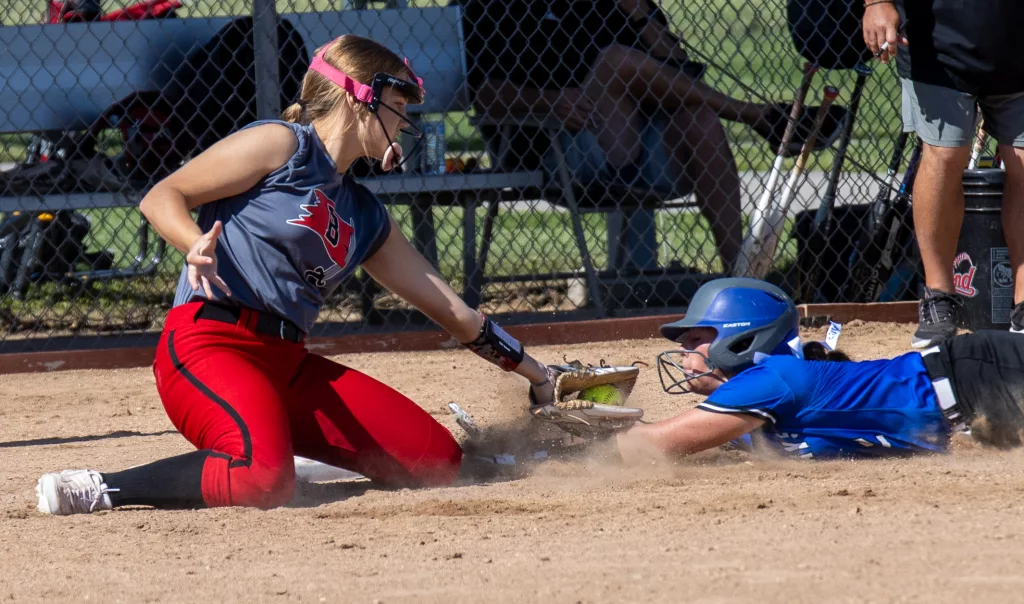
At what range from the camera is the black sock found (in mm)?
3041

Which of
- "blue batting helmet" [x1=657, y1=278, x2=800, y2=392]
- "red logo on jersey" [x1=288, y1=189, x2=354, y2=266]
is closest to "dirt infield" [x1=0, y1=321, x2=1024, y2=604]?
"blue batting helmet" [x1=657, y1=278, x2=800, y2=392]

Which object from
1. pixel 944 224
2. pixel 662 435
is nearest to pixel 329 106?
pixel 662 435

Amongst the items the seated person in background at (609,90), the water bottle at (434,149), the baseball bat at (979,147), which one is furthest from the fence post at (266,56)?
the baseball bat at (979,147)

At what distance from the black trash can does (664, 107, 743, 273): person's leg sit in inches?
52.0

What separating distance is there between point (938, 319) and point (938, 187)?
0.50 meters

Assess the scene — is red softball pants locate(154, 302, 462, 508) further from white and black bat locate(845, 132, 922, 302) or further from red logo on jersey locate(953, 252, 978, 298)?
white and black bat locate(845, 132, 922, 302)

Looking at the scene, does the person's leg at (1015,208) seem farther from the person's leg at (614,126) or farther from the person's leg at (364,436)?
the person's leg at (364,436)

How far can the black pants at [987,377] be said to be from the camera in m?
3.21

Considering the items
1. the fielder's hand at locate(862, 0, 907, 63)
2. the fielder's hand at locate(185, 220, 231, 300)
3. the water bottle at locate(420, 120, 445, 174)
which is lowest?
the water bottle at locate(420, 120, 445, 174)

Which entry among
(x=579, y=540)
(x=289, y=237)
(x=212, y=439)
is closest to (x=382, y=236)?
(x=289, y=237)

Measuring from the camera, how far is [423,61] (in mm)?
5711

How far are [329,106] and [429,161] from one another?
8.56 ft

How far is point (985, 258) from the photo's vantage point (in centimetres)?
496

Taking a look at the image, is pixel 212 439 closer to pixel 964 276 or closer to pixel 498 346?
pixel 498 346
